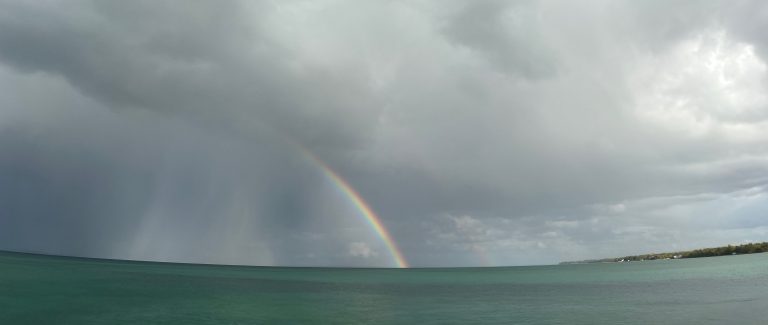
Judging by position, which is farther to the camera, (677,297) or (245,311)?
(677,297)

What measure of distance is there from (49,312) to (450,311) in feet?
156

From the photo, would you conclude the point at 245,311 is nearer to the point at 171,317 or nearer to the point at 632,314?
the point at 171,317

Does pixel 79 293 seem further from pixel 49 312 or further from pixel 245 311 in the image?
pixel 245 311

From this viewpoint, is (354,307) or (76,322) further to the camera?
(354,307)

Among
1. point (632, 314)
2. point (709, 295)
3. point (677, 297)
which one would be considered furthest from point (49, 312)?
point (709, 295)

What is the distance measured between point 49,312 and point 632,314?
67.0 meters

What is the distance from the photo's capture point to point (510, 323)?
52.7 metres

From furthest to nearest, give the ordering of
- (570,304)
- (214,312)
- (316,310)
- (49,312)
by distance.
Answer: (570,304) < (316,310) < (214,312) < (49,312)

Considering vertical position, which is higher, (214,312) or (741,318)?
(214,312)

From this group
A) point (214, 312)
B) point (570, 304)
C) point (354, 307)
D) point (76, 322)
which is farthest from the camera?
point (570, 304)

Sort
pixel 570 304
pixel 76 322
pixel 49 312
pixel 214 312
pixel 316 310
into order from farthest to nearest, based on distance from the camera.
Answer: pixel 570 304 < pixel 316 310 < pixel 214 312 < pixel 49 312 < pixel 76 322

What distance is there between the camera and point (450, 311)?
64750 mm

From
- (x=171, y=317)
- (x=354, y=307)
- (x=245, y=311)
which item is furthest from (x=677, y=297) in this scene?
(x=171, y=317)

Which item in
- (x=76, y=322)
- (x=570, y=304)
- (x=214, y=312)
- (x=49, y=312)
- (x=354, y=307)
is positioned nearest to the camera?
(x=76, y=322)
